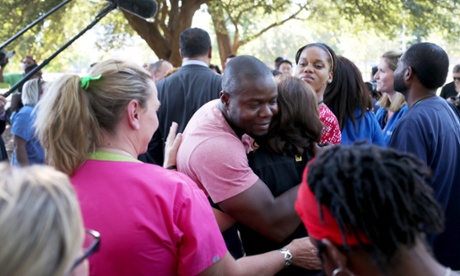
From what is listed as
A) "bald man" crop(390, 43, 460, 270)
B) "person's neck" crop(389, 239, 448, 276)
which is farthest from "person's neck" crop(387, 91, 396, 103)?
"person's neck" crop(389, 239, 448, 276)

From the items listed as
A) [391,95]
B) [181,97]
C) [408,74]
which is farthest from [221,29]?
[408,74]

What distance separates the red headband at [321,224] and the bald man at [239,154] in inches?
32.5

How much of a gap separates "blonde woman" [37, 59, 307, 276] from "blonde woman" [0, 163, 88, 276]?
2.24 feet

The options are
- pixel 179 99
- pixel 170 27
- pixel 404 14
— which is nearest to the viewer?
pixel 179 99

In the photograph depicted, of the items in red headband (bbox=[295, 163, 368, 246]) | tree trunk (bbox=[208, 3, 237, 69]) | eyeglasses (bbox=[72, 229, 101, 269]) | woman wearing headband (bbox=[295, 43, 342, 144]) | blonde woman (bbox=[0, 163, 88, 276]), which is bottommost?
tree trunk (bbox=[208, 3, 237, 69])

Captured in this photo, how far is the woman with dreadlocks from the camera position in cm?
141

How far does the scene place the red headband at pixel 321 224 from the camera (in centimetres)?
144

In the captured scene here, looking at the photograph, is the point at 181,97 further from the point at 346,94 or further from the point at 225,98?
the point at 225,98

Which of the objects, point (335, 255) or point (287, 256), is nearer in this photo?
point (335, 255)

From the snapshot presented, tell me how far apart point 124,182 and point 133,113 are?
12.8 inches

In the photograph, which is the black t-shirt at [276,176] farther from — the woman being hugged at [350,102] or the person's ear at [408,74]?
the woman being hugged at [350,102]

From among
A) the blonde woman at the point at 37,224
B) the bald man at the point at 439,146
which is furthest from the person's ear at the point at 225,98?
the blonde woman at the point at 37,224

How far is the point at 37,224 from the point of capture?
1.09 m

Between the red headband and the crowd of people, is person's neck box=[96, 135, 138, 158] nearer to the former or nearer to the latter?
the crowd of people
